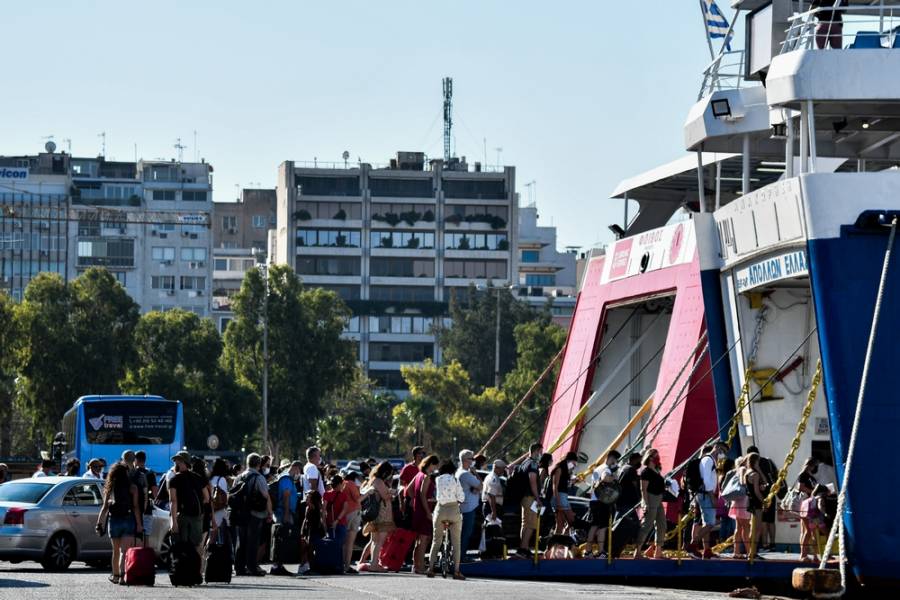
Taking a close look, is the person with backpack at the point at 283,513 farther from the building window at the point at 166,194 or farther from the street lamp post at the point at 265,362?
the building window at the point at 166,194

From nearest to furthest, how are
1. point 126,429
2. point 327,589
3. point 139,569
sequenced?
point 327,589 → point 139,569 → point 126,429

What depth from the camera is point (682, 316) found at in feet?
114

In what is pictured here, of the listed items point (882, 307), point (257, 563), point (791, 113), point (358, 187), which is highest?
point (358, 187)

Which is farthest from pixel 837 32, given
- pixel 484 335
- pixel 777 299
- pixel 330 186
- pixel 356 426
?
pixel 330 186

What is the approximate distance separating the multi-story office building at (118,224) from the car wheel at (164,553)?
345 ft

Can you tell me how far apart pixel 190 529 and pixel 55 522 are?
4.57m

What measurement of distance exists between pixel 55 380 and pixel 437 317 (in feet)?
203

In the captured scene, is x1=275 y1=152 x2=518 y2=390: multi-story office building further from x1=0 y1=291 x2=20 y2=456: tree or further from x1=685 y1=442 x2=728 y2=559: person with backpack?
x1=685 y1=442 x2=728 y2=559: person with backpack

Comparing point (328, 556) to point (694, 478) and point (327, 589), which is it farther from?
point (694, 478)

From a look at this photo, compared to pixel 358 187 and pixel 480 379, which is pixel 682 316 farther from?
pixel 358 187

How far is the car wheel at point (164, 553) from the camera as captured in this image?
2681cm

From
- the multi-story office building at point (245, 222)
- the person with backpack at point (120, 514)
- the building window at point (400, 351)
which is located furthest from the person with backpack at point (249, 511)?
the multi-story office building at point (245, 222)

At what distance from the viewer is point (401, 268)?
139000 mm

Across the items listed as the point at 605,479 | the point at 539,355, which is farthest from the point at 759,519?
the point at 539,355
